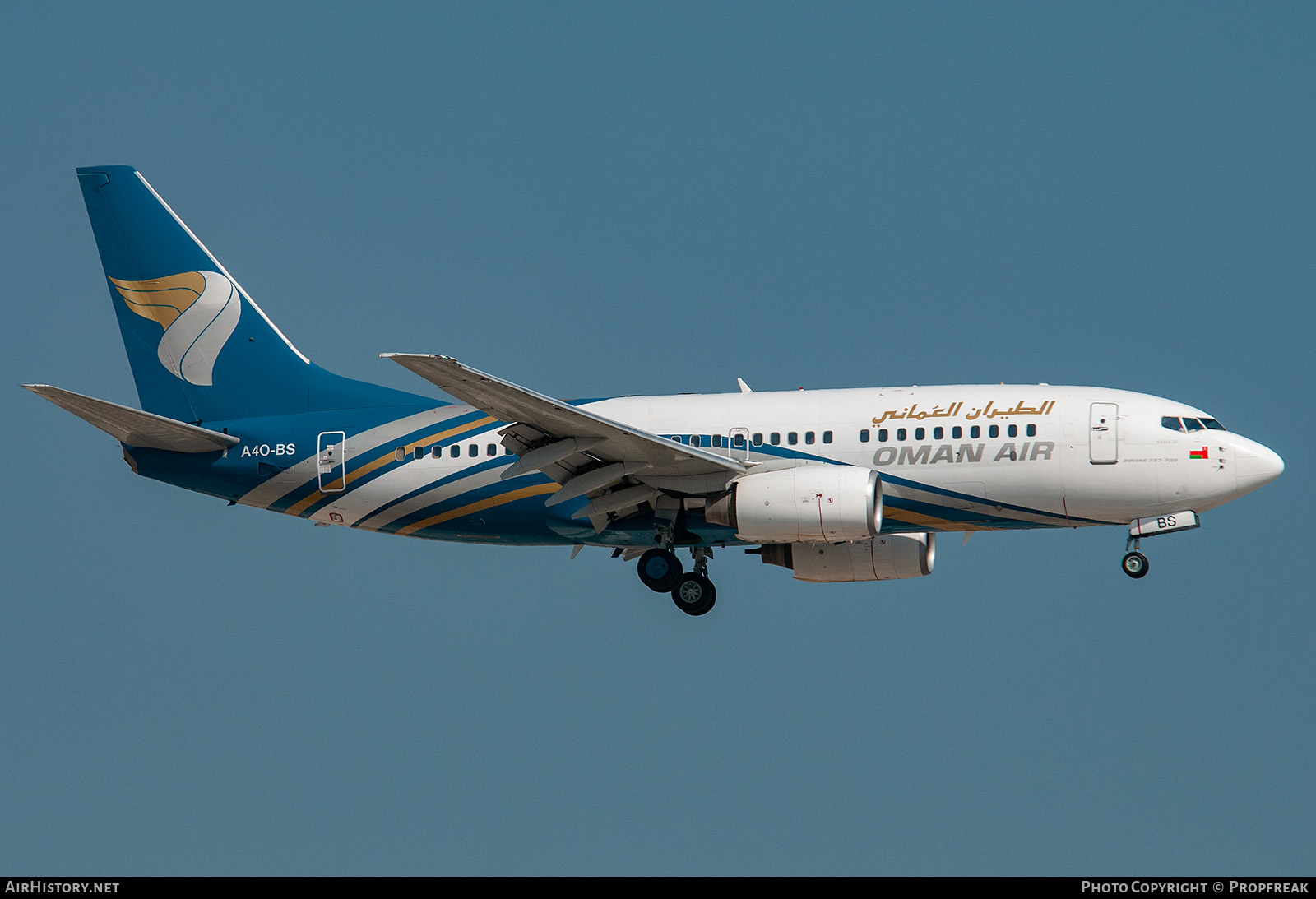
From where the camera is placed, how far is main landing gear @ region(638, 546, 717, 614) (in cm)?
3638

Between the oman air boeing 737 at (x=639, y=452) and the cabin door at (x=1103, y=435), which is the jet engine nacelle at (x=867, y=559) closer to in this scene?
the oman air boeing 737 at (x=639, y=452)

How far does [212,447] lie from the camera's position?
123ft

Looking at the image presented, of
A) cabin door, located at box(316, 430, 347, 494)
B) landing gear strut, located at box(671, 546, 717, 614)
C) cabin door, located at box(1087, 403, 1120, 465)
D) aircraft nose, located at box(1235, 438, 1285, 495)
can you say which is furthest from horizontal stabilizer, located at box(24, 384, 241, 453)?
aircraft nose, located at box(1235, 438, 1285, 495)

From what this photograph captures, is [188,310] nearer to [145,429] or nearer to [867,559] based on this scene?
[145,429]

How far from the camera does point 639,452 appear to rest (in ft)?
112

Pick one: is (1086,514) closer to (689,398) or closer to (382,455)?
(689,398)

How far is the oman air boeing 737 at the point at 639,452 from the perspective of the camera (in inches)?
1337

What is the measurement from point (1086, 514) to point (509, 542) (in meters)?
13.4

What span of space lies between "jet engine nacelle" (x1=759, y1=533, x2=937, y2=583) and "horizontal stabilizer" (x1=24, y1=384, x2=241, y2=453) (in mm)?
14138

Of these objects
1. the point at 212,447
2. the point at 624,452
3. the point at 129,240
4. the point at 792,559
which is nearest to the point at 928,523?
the point at 792,559

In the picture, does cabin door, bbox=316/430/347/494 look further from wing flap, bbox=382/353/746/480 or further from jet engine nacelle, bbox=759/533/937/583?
jet engine nacelle, bbox=759/533/937/583

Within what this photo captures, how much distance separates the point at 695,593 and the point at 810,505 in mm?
4598

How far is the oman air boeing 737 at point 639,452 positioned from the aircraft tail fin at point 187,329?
0.05 m

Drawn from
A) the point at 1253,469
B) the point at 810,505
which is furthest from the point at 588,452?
the point at 1253,469
